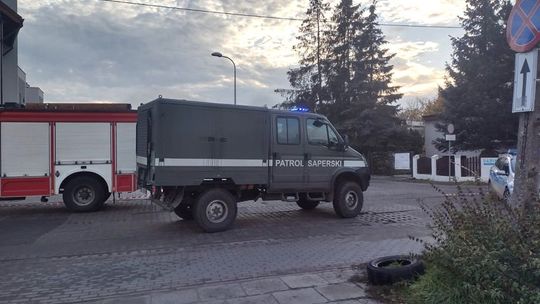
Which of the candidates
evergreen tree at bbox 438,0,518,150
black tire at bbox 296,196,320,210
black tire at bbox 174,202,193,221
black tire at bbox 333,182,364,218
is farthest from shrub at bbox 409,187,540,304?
evergreen tree at bbox 438,0,518,150

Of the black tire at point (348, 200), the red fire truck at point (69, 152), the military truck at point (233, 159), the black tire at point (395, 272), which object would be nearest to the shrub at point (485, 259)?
the black tire at point (395, 272)

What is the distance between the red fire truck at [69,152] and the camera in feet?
38.9

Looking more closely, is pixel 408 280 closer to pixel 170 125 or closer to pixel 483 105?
pixel 170 125

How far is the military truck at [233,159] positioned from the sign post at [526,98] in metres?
5.96

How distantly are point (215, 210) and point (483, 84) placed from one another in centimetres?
2252

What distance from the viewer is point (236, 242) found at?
8.66m

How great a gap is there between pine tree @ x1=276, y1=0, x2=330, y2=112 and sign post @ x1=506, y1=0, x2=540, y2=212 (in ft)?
112

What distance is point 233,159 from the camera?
9766 mm

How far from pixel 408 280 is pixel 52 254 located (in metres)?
5.81

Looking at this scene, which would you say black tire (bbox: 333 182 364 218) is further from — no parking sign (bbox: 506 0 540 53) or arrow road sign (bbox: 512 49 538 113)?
no parking sign (bbox: 506 0 540 53)

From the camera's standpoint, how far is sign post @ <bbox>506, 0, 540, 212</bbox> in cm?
446

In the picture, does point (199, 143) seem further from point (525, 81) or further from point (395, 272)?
point (525, 81)

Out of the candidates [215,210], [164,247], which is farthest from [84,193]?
[164,247]

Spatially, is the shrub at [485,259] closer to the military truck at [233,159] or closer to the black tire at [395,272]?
the black tire at [395,272]
